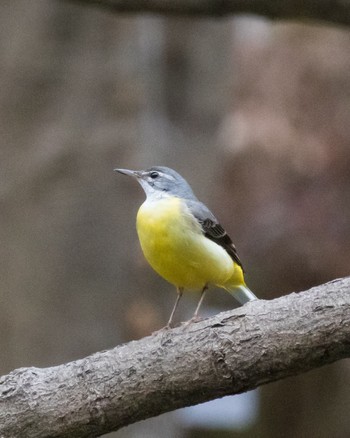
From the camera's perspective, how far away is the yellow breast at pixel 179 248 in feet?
16.1

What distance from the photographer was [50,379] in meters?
4.27

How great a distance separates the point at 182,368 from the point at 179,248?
95 centimetres

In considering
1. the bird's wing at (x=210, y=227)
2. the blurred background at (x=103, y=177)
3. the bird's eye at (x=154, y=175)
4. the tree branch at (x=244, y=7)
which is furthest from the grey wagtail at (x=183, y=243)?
the blurred background at (x=103, y=177)

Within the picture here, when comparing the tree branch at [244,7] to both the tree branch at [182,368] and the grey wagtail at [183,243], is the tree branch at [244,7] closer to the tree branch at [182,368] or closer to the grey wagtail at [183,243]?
the grey wagtail at [183,243]

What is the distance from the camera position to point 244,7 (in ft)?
19.8

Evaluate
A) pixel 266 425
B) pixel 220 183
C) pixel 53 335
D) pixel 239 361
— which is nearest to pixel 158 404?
pixel 239 361

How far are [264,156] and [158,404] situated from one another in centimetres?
762

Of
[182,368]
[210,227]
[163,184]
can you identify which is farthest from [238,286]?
[182,368]

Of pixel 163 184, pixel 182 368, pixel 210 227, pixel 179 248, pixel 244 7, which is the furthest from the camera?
pixel 244 7

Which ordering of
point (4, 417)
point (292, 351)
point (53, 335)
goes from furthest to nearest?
point (53, 335) < point (4, 417) < point (292, 351)

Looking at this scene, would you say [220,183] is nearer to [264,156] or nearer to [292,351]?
[264,156]

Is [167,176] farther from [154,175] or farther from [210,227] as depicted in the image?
[210,227]

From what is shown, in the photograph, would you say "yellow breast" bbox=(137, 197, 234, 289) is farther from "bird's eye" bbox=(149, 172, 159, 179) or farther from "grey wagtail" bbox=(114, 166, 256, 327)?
"bird's eye" bbox=(149, 172, 159, 179)

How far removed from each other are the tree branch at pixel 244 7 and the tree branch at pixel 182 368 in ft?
8.15
